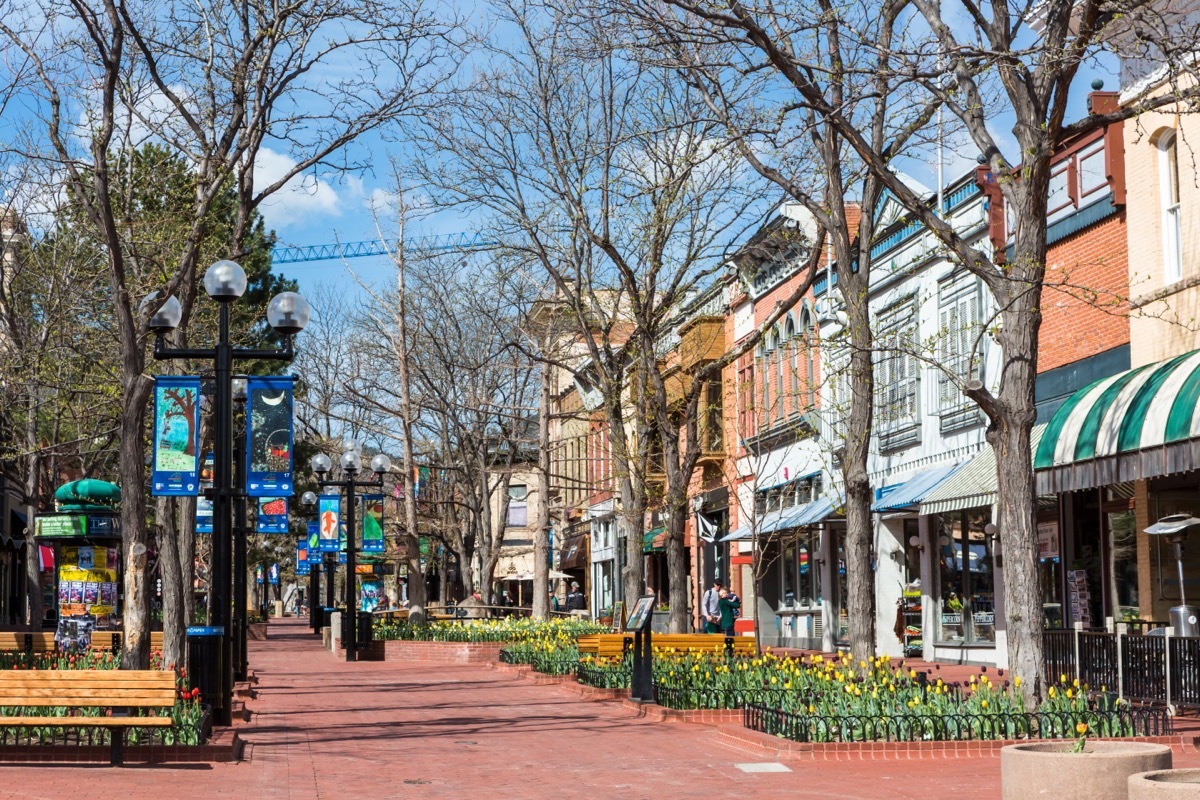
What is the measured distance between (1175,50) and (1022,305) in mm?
2870

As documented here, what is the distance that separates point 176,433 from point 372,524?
1986 cm

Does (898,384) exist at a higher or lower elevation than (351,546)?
higher

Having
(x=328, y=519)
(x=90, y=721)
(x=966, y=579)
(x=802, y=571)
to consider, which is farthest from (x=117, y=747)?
(x=802, y=571)

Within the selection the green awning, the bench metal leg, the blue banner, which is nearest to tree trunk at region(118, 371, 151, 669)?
the bench metal leg

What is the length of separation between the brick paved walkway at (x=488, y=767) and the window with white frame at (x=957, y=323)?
10.4m

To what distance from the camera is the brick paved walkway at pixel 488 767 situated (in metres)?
11.8

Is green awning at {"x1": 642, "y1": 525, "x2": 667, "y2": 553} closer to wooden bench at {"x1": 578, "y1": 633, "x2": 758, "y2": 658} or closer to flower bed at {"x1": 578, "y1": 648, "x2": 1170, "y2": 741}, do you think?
wooden bench at {"x1": 578, "y1": 633, "x2": 758, "y2": 658}

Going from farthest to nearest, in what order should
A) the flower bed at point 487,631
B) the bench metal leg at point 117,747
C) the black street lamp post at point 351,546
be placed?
the flower bed at point 487,631 < the black street lamp post at point 351,546 < the bench metal leg at point 117,747

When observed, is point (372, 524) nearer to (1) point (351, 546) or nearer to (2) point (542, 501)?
(1) point (351, 546)

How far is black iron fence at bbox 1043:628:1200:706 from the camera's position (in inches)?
623

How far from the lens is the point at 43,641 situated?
25938 mm

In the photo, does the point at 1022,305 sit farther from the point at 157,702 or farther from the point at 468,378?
the point at 468,378

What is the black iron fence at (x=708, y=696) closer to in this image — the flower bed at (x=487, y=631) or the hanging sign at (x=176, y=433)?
the hanging sign at (x=176, y=433)

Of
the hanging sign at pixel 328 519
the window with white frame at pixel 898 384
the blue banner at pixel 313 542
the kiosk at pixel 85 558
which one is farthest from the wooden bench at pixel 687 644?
the blue banner at pixel 313 542
